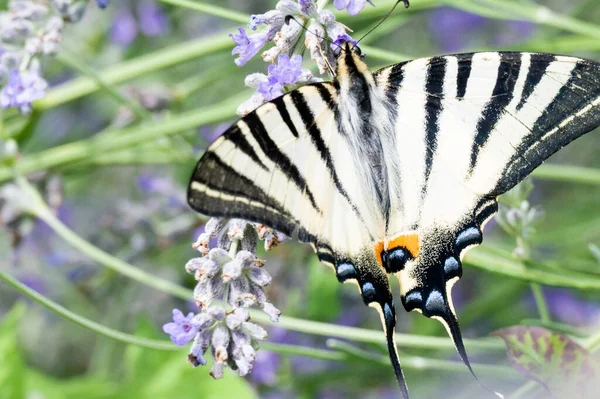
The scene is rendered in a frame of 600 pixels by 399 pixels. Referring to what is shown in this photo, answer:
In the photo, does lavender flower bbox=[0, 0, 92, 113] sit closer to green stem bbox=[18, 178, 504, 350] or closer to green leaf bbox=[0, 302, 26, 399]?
green stem bbox=[18, 178, 504, 350]

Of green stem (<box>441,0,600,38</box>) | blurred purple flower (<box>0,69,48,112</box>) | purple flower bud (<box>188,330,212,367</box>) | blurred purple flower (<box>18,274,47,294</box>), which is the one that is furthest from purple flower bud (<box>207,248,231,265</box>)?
blurred purple flower (<box>18,274,47,294</box>)

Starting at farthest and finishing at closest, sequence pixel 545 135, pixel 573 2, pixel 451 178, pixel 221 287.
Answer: pixel 573 2, pixel 451 178, pixel 545 135, pixel 221 287

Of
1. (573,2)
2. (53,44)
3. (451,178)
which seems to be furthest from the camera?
(573,2)

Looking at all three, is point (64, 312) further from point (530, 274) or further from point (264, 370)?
point (264, 370)

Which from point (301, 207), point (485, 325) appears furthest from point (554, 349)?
point (485, 325)

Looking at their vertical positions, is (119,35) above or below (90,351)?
above

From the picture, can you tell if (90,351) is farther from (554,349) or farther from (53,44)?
(554,349)

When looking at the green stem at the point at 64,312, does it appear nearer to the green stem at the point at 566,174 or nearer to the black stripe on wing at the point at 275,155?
the black stripe on wing at the point at 275,155
